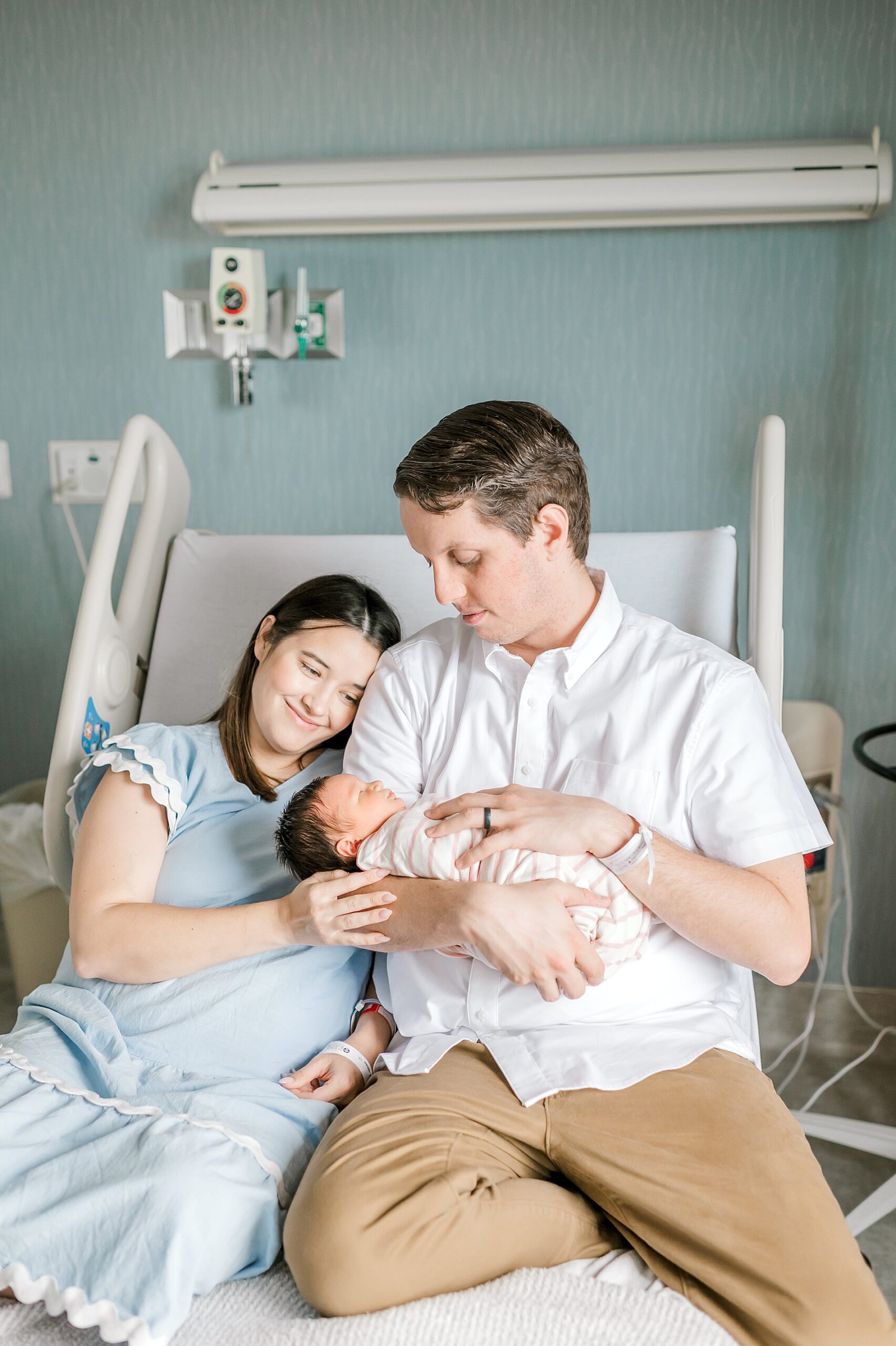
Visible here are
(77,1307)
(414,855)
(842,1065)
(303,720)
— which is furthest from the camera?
(842,1065)

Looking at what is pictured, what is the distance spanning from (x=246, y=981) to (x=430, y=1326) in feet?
1.67

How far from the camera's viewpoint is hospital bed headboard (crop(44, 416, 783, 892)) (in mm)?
1654

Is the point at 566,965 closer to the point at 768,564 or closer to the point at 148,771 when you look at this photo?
the point at 148,771

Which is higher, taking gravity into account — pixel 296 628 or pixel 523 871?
pixel 296 628

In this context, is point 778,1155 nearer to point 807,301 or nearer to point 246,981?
point 246,981

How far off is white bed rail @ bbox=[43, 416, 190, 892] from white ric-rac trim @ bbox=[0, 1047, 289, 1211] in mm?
471

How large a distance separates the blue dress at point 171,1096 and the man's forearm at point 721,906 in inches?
19.5

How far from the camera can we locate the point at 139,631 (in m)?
1.90

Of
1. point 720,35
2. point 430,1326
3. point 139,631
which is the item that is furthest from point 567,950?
point 720,35

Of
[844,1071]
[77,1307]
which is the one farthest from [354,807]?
[844,1071]

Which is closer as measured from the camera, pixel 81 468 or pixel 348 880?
pixel 348 880

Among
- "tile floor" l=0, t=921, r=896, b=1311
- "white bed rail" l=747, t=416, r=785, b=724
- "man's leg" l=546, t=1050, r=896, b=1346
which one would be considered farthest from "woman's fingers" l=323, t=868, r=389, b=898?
"tile floor" l=0, t=921, r=896, b=1311

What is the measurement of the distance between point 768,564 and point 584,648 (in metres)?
0.43

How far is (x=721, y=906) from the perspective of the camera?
1.20 m
